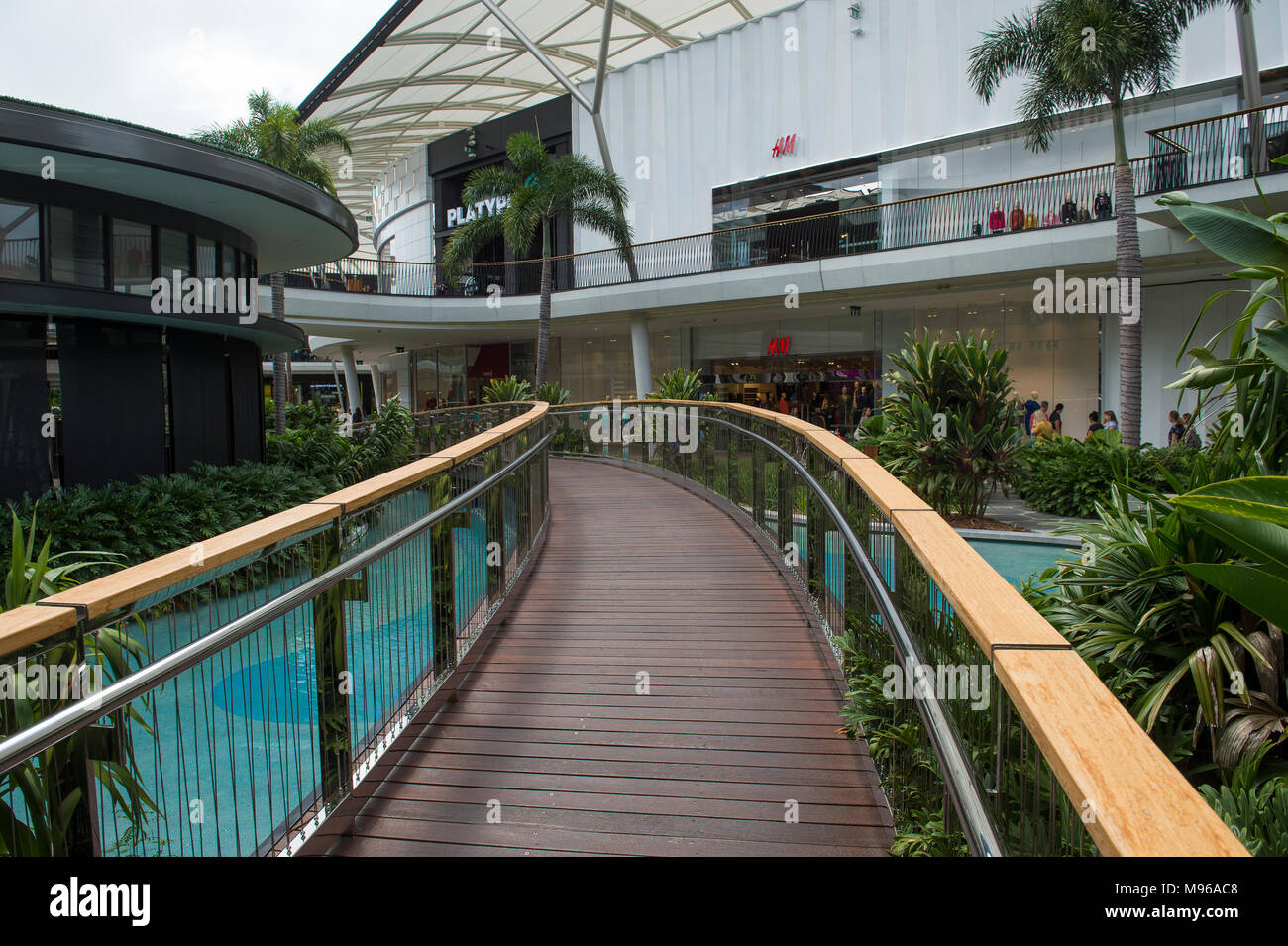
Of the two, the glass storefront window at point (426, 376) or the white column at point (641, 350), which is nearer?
the white column at point (641, 350)

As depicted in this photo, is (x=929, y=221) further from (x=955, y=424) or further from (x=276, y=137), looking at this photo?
(x=276, y=137)

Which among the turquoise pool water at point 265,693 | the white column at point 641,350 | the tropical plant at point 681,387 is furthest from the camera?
the white column at point 641,350

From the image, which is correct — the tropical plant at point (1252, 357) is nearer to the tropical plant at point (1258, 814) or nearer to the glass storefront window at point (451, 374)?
the tropical plant at point (1258, 814)

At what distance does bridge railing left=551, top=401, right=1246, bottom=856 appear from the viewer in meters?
1.33

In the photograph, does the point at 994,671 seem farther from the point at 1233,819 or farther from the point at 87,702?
the point at 87,702

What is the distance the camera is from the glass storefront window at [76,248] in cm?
947

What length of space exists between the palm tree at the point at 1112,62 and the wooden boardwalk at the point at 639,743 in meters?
12.5

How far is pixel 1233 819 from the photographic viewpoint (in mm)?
2570

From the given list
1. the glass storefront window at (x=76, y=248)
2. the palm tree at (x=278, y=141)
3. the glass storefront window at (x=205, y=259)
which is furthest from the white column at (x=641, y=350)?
the glass storefront window at (x=76, y=248)

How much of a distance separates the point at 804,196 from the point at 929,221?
227 inches

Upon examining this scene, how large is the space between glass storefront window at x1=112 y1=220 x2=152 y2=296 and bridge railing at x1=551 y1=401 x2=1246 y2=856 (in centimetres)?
874

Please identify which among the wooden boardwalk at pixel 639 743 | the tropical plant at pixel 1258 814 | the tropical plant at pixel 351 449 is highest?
the tropical plant at pixel 351 449

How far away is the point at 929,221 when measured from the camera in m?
20.8

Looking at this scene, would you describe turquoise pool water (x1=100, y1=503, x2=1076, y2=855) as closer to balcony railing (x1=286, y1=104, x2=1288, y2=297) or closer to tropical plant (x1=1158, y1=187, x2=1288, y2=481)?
tropical plant (x1=1158, y1=187, x2=1288, y2=481)
